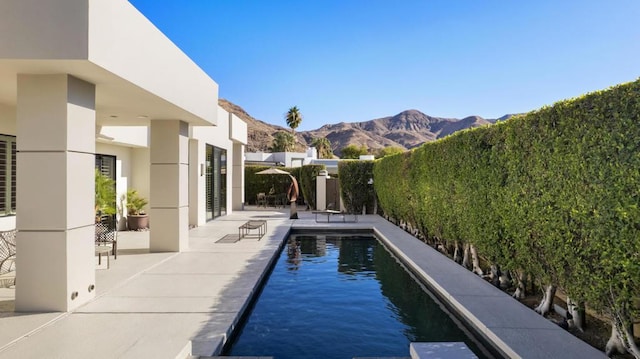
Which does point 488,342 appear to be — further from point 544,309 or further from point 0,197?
point 0,197

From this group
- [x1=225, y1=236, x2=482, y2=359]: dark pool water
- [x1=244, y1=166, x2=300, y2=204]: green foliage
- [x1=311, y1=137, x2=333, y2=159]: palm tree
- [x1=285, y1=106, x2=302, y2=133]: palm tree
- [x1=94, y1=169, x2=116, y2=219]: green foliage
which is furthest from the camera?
[x1=311, y1=137, x2=333, y2=159]: palm tree

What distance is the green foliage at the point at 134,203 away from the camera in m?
14.1

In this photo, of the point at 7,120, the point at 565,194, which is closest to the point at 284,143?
the point at 7,120

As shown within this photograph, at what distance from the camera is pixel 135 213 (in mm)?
14328

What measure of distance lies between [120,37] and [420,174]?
8822mm

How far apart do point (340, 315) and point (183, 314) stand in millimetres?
2307

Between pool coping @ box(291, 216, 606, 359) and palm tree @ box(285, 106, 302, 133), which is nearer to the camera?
pool coping @ box(291, 216, 606, 359)

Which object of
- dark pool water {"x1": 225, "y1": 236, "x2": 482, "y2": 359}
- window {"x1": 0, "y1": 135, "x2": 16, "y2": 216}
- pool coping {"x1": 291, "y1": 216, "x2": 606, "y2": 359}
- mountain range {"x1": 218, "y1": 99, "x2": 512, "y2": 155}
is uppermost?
mountain range {"x1": 218, "y1": 99, "x2": 512, "y2": 155}

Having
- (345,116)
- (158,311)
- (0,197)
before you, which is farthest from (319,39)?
(345,116)

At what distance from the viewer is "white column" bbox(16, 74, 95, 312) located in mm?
5551

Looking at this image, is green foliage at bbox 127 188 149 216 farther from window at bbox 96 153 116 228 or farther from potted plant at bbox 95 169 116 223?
potted plant at bbox 95 169 116 223

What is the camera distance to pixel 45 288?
563cm

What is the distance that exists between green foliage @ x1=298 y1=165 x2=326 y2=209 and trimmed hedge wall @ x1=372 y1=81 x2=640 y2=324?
15.1 metres

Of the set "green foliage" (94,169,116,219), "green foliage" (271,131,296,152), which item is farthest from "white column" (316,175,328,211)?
"green foliage" (271,131,296,152)
